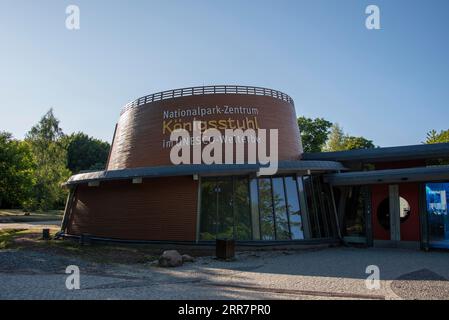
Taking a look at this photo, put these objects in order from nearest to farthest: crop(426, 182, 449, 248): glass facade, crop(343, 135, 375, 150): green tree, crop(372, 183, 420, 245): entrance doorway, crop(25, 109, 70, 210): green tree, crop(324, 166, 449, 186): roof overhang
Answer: crop(324, 166, 449, 186): roof overhang → crop(426, 182, 449, 248): glass facade → crop(372, 183, 420, 245): entrance doorway → crop(25, 109, 70, 210): green tree → crop(343, 135, 375, 150): green tree

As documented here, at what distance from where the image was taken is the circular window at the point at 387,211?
17.2m

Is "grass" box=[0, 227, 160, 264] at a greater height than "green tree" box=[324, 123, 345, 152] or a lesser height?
lesser

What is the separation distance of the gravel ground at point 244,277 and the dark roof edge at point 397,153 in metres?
4.19

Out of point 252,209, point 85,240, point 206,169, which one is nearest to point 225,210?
point 252,209

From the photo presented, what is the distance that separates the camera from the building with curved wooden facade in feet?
54.6

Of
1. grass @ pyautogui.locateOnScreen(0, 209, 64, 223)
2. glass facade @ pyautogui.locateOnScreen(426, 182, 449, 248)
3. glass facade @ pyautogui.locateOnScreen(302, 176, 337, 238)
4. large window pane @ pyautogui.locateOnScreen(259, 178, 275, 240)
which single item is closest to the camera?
glass facade @ pyautogui.locateOnScreen(426, 182, 449, 248)

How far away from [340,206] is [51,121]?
1834 inches

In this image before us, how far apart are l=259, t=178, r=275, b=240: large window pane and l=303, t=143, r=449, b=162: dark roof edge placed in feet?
14.5

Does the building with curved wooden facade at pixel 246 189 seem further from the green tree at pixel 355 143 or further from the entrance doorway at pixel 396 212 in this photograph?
the green tree at pixel 355 143

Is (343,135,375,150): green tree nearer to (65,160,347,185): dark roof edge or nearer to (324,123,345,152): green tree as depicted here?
(324,123,345,152): green tree

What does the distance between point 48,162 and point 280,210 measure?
135ft

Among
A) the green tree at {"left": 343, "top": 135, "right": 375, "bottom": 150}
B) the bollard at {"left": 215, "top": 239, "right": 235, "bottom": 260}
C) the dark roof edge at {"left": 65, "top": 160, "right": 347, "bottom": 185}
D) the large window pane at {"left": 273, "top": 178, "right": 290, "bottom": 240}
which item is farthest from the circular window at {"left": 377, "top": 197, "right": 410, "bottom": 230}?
the green tree at {"left": 343, "top": 135, "right": 375, "bottom": 150}

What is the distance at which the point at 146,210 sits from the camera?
17406mm
